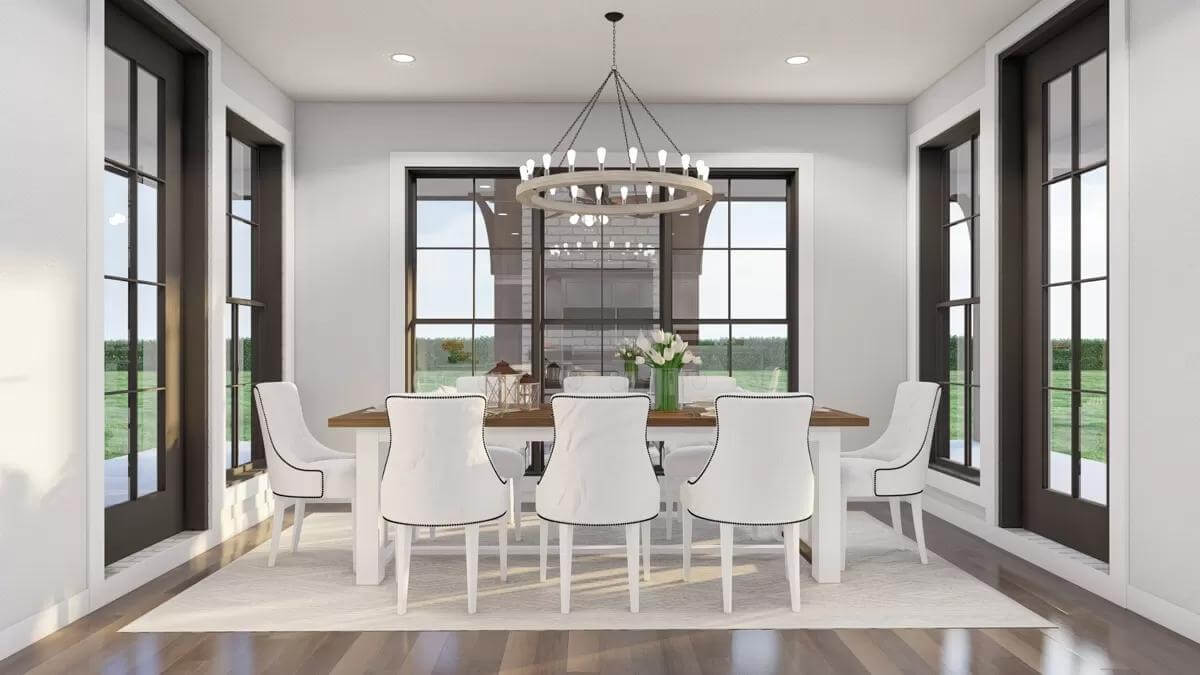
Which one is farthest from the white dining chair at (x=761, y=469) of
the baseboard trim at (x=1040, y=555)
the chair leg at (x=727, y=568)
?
the baseboard trim at (x=1040, y=555)

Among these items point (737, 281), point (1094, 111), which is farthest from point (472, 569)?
point (1094, 111)

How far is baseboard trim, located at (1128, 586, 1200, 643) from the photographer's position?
306cm

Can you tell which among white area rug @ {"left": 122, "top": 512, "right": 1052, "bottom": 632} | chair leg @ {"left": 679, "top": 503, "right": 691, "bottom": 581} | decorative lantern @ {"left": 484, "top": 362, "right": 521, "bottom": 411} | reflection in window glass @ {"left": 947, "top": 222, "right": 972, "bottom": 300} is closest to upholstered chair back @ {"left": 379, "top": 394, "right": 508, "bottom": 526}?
white area rug @ {"left": 122, "top": 512, "right": 1052, "bottom": 632}

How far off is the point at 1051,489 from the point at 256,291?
16.3 ft

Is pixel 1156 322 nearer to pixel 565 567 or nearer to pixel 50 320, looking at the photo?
pixel 565 567

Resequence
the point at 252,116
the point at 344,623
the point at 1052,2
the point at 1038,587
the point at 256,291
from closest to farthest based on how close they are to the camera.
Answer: the point at 344,623, the point at 1038,587, the point at 1052,2, the point at 252,116, the point at 256,291

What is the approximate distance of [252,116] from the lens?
513 cm

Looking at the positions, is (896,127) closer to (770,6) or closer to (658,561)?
(770,6)

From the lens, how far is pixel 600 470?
Answer: 10.8 ft

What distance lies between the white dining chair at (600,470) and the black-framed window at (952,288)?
276cm

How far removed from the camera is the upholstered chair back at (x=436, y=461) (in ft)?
10.8

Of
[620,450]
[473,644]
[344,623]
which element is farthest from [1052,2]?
[344,623]

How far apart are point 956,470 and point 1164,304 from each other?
233 centimetres

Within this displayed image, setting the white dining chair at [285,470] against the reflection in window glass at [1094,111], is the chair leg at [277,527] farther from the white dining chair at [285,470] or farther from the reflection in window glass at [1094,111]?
the reflection in window glass at [1094,111]
